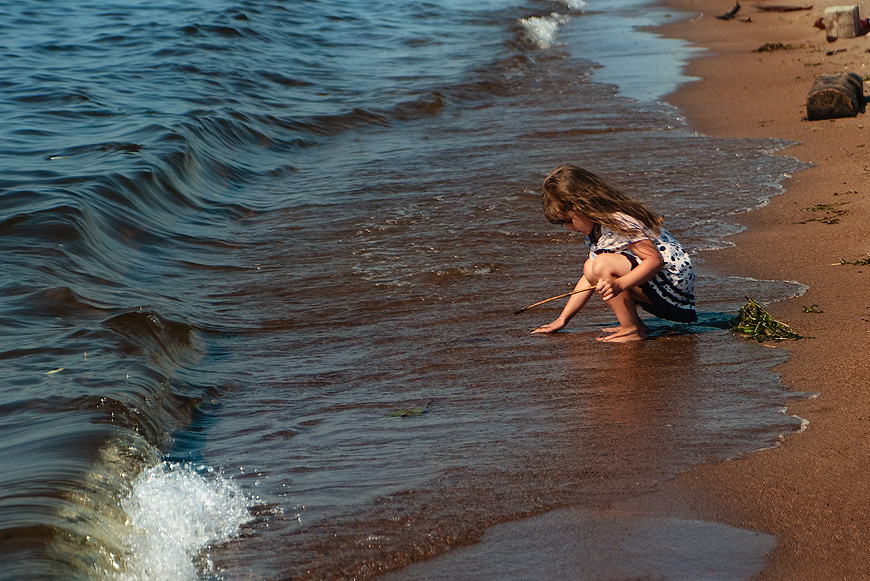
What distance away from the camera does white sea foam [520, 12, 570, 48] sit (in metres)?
18.0

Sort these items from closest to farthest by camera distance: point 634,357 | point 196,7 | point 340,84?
point 634,357 → point 340,84 → point 196,7

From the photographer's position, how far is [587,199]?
15.2 ft

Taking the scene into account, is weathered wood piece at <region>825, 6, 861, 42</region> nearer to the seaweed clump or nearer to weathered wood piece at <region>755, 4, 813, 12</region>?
weathered wood piece at <region>755, 4, 813, 12</region>

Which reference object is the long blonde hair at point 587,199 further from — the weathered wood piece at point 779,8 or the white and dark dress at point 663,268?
the weathered wood piece at point 779,8

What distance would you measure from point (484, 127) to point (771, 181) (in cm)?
384

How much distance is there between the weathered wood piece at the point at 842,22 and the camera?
13.3 m

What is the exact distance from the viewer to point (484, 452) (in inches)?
146

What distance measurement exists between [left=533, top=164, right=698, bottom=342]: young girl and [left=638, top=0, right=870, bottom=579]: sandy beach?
63cm

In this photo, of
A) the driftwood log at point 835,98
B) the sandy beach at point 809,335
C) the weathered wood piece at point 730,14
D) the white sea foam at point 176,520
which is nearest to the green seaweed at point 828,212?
the sandy beach at point 809,335

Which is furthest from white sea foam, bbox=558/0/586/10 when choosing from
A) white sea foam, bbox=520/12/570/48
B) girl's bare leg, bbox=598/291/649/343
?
girl's bare leg, bbox=598/291/649/343

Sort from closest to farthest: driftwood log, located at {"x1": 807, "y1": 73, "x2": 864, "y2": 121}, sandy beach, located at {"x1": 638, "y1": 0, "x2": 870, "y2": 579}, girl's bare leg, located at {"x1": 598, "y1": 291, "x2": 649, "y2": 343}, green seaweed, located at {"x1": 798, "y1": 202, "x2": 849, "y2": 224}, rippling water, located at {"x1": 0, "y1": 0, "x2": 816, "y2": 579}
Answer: sandy beach, located at {"x1": 638, "y1": 0, "x2": 870, "y2": 579} → rippling water, located at {"x1": 0, "y1": 0, "x2": 816, "y2": 579} → girl's bare leg, located at {"x1": 598, "y1": 291, "x2": 649, "y2": 343} → green seaweed, located at {"x1": 798, "y1": 202, "x2": 849, "y2": 224} → driftwood log, located at {"x1": 807, "y1": 73, "x2": 864, "y2": 121}

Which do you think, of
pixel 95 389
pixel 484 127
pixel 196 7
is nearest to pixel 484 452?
pixel 95 389

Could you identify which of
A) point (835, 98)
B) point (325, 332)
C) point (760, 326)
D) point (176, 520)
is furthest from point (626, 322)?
point (835, 98)

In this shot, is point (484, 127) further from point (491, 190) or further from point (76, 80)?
point (76, 80)
